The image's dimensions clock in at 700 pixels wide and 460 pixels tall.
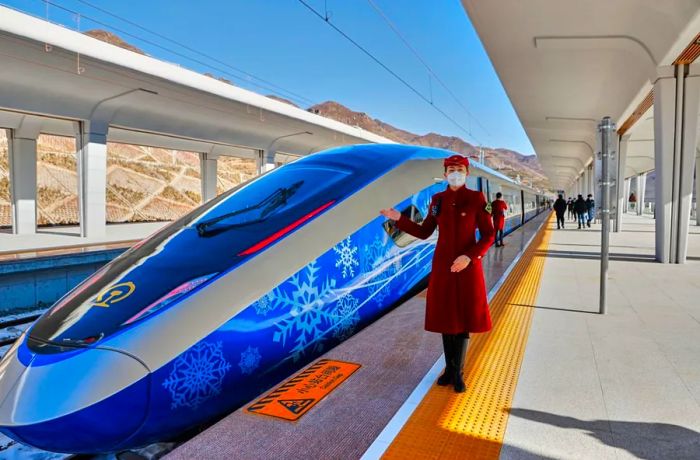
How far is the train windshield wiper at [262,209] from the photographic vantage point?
3.69 m

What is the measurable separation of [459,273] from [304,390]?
4.02ft

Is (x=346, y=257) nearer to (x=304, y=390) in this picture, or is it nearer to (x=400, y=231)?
(x=400, y=231)

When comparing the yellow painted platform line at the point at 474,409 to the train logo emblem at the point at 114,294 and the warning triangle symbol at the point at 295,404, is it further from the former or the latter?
the train logo emblem at the point at 114,294

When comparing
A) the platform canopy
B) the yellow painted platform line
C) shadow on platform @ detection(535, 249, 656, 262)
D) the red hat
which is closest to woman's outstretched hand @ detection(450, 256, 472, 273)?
the red hat

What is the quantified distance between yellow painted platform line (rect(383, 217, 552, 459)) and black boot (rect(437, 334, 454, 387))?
0.06m

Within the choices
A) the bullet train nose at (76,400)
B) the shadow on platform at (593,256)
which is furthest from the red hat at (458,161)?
the shadow on platform at (593,256)

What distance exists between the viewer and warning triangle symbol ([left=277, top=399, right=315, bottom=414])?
2.77 metres

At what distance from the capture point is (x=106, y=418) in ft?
7.81

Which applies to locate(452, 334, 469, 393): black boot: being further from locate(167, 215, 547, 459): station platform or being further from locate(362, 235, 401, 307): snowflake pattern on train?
locate(362, 235, 401, 307): snowflake pattern on train

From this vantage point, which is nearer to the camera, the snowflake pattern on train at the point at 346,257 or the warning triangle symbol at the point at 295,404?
the warning triangle symbol at the point at 295,404

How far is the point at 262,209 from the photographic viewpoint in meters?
3.91

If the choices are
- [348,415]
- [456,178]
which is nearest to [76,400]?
[348,415]

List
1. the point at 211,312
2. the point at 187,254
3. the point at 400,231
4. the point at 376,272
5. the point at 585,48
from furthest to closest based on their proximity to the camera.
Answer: the point at 585,48 < the point at 400,231 < the point at 376,272 < the point at 187,254 < the point at 211,312

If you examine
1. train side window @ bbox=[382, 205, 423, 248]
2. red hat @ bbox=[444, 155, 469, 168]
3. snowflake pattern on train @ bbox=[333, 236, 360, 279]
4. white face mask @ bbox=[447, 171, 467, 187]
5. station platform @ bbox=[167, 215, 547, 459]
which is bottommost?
station platform @ bbox=[167, 215, 547, 459]
